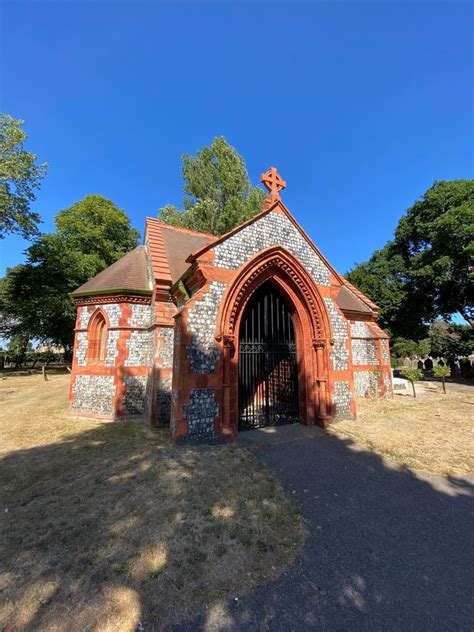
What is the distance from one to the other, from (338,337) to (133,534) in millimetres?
9045

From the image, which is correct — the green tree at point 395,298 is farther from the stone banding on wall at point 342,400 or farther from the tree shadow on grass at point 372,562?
the tree shadow on grass at point 372,562

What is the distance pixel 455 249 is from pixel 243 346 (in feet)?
80.2

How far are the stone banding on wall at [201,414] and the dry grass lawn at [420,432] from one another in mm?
4070

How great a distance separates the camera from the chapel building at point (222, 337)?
8.44 m

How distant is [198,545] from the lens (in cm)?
398

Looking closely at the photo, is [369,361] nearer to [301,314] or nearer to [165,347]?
[301,314]

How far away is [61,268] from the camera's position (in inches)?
1081

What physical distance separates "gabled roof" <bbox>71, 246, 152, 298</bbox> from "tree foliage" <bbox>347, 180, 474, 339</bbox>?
2420cm

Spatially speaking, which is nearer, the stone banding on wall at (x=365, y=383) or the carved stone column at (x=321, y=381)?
the carved stone column at (x=321, y=381)

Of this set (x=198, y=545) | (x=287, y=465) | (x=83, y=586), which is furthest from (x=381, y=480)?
(x=83, y=586)

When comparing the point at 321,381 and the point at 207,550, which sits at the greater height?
the point at 321,381

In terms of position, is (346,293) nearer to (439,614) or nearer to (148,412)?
(148,412)

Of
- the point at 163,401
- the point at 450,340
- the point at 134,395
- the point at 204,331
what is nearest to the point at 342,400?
the point at 204,331

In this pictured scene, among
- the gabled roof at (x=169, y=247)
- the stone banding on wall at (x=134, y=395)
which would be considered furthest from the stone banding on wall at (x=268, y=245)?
the stone banding on wall at (x=134, y=395)
